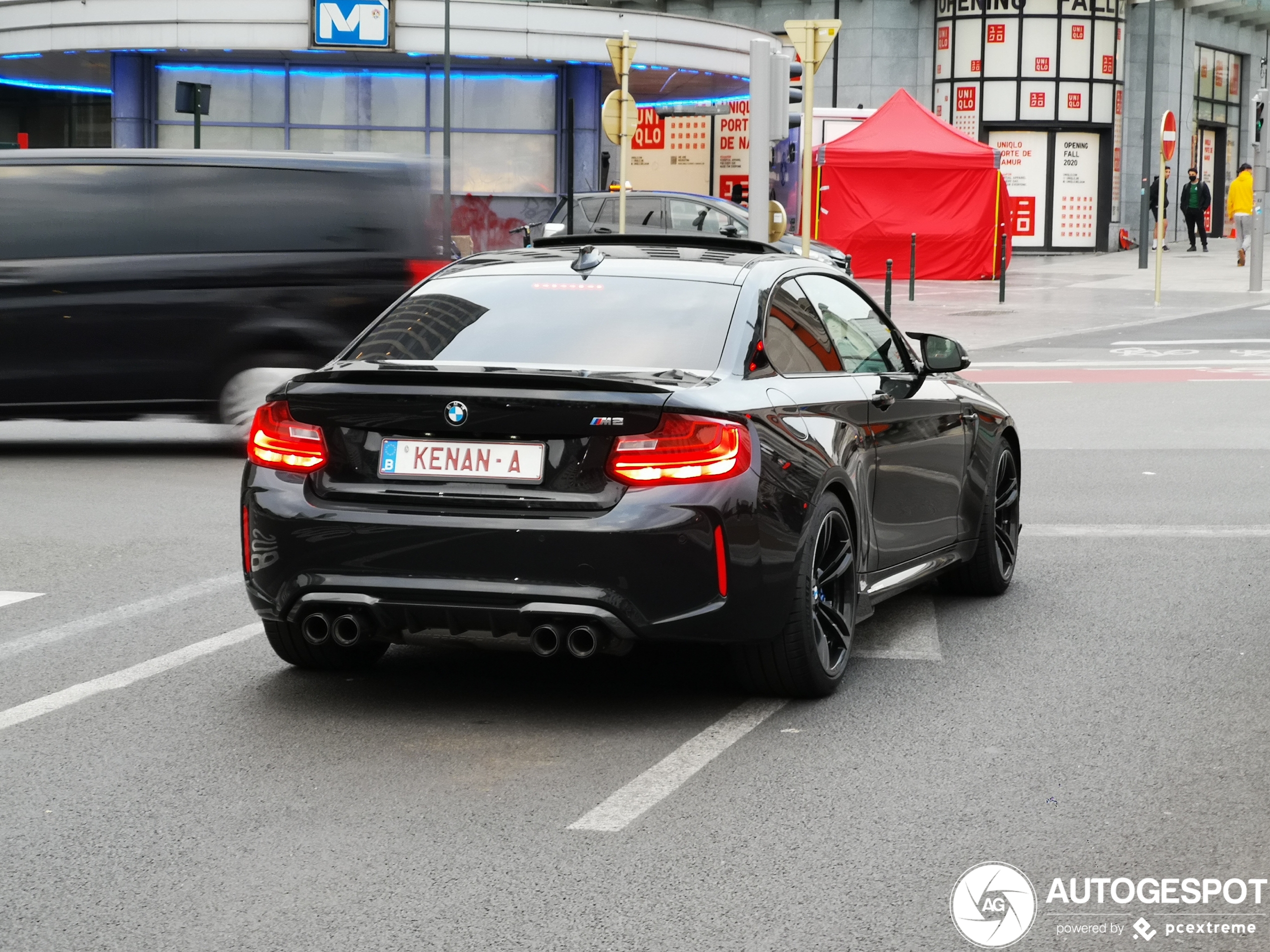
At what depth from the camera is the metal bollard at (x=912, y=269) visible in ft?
92.2

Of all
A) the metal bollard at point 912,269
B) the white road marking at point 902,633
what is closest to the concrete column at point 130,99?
the metal bollard at point 912,269

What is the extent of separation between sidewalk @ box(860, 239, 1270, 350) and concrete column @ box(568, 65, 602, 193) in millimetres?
5970

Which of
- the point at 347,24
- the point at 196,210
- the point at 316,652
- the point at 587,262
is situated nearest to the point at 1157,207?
the point at 347,24

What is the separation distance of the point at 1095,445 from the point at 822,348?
7.22 metres

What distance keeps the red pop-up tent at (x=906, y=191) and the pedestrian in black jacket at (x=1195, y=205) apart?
11.1 metres

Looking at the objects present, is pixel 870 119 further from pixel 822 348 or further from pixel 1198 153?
pixel 822 348

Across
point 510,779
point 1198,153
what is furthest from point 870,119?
point 510,779

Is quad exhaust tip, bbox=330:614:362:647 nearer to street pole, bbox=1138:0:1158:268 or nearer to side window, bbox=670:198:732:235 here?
side window, bbox=670:198:732:235

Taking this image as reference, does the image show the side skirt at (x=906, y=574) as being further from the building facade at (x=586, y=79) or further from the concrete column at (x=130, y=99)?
the concrete column at (x=130, y=99)

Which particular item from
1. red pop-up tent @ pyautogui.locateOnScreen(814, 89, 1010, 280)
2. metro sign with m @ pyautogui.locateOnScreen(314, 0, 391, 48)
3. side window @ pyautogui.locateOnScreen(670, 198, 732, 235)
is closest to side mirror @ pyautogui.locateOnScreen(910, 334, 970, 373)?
side window @ pyautogui.locateOnScreen(670, 198, 732, 235)

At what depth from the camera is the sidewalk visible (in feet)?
81.8

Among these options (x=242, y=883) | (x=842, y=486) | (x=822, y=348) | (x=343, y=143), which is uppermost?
(x=343, y=143)

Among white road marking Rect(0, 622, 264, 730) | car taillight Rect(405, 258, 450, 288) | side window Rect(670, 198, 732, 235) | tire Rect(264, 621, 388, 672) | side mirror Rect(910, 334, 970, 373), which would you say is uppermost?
side window Rect(670, 198, 732, 235)

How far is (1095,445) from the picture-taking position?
13148mm
